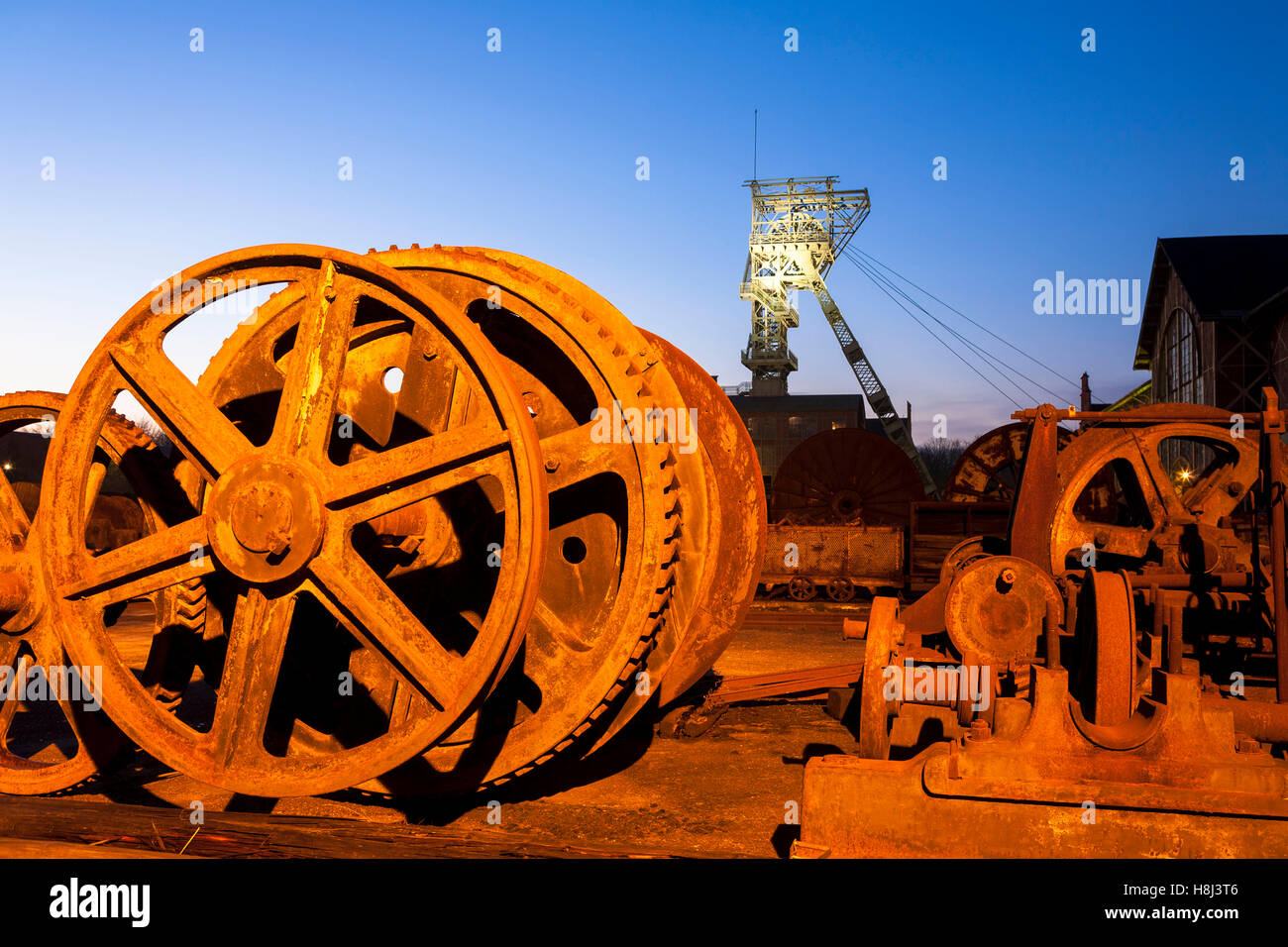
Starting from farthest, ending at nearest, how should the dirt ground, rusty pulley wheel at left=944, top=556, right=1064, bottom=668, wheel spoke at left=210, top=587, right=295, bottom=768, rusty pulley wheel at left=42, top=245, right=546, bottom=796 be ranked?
rusty pulley wheel at left=944, top=556, right=1064, bottom=668 → the dirt ground → wheel spoke at left=210, top=587, right=295, bottom=768 → rusty pulley wheel at left=42, top=245, right=546, bottom=796

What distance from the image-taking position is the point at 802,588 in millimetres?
13852

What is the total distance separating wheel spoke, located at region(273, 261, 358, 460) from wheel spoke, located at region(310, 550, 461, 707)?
1.50ft

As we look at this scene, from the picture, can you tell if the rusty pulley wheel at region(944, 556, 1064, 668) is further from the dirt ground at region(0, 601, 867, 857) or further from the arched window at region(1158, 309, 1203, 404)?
the arched window at region(1158, 309, 1203, 404)

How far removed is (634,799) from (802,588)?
10111 mm

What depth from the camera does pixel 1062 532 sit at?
765 centimetres

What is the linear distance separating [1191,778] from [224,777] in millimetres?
3307

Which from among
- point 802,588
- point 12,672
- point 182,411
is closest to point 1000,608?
point 182,411

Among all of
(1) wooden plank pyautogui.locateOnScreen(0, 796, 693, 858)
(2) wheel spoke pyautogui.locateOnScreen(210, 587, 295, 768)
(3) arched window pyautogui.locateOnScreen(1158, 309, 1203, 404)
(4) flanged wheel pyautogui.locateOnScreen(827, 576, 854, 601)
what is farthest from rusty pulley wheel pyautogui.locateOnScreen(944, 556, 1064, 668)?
(3) arched window pyautogui.locateOnScreen(1158, 309, 1203, 404)

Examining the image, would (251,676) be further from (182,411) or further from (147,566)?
(182,411)

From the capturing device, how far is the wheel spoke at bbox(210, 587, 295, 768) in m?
3.22

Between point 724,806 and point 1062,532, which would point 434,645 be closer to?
point 724,806

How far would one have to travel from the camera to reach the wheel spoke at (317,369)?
128 inches

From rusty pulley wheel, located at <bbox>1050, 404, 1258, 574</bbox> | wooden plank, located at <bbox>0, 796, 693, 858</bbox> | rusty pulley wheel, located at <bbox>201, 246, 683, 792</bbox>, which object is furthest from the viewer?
rusty pulley wheel, located at <bbox>1050, 404, 1258, 574</bbox>

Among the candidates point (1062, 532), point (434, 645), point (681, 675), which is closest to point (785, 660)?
point (1062, 532)
